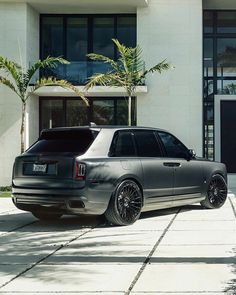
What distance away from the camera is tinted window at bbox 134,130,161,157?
31.3 feet

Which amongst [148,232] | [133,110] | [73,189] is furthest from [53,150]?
[133,110]

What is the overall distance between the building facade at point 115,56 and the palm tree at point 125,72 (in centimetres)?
75

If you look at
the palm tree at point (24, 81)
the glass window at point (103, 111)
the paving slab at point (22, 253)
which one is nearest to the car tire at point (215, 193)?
the paving slab at point (22, 253)

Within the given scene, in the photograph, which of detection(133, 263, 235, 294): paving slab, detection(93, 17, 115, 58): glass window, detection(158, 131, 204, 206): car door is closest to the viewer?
detection(133, 263, 235, 294): paving slab

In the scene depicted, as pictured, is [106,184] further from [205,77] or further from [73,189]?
[205,77]

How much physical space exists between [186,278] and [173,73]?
47.4 feet

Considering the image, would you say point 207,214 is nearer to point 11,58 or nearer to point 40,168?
point 40,168

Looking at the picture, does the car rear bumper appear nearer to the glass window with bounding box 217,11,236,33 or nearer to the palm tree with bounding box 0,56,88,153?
the palm tree with bounding box 0,56,88,153

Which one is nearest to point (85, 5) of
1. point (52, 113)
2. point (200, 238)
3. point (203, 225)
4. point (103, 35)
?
point (103, 35)

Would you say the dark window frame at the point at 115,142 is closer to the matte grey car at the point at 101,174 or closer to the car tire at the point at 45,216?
the matte grey car at the point at 101,174

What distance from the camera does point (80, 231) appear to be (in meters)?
8.47

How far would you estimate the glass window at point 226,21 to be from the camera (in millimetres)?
20672

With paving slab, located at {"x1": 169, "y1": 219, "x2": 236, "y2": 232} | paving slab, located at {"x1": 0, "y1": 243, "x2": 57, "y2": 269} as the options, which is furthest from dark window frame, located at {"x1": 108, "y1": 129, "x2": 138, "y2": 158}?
paving slab, located at {"x1": 0, "y1": 243, "x2": 57, "y2": 269}

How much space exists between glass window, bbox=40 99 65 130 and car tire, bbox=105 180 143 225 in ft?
37.9
